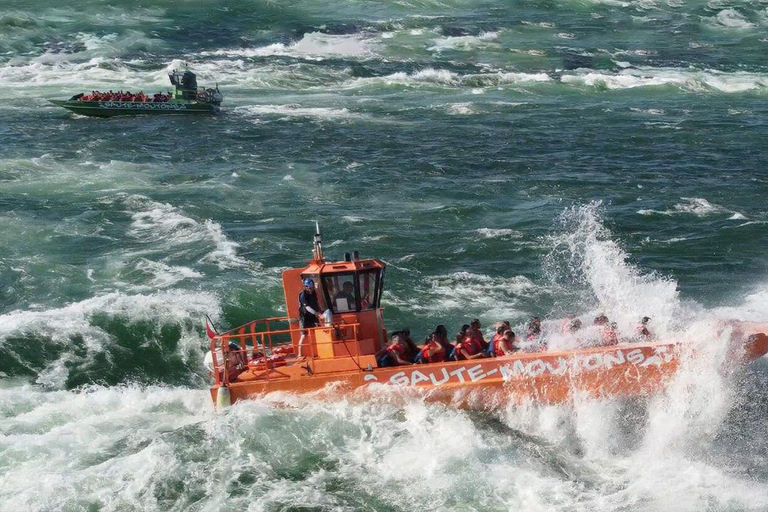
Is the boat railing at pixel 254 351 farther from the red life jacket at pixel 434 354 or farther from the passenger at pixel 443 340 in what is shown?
the passenger at pixel 443 340

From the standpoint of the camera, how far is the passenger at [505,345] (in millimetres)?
21719

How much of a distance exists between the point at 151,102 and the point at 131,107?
110cm

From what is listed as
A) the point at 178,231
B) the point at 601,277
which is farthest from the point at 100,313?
the point at 601,277

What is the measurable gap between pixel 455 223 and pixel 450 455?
1724cm

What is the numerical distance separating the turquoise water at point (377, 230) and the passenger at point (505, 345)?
1370 millimetres

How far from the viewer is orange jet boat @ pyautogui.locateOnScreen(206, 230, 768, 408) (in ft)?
67.2

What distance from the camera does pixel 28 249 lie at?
3388cm

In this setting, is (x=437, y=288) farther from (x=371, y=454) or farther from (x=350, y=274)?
(x=371, y=454)

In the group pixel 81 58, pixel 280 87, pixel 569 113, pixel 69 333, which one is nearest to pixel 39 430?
pixel 69 333

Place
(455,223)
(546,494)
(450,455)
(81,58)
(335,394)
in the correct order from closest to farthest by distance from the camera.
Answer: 1. (546,494)
2. (450,455)
3. (335,394)
4. (455,223)
5. (81,58)

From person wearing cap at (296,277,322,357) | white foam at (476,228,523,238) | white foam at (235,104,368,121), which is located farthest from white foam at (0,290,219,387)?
white foam at (235,104,368,121)

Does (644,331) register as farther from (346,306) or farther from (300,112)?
(300,112)

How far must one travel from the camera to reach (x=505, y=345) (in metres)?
21.7

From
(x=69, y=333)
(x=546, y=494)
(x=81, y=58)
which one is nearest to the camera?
(x=546, y=494)
